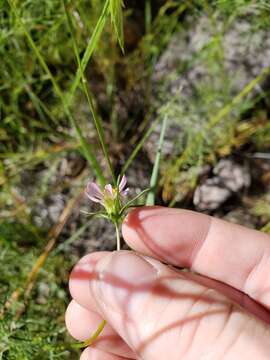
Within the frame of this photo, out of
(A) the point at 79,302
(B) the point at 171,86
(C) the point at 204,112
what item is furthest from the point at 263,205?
(A) the point at 79,302

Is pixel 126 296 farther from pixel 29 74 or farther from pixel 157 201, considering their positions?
pixel 29 74

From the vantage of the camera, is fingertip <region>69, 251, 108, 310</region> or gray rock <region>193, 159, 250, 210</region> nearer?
fingertip <region>69, 251, 108, 310</region>

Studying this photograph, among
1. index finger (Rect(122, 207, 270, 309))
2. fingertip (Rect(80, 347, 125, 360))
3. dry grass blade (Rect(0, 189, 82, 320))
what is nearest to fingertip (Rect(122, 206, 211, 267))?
index finger (Rect(122, 207, 270, 309))

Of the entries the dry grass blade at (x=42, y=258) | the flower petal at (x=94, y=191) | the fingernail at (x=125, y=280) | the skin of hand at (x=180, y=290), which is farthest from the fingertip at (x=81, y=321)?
the flower petal at (x=94, y=191)

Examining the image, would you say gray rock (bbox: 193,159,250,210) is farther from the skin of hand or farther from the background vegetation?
the skin of hand

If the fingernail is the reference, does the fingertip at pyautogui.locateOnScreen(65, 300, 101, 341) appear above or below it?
below

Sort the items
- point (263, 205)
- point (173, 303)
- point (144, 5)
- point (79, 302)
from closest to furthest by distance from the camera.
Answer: point (173, 303)
point (79, 302)
point (263, 205)
point (144, 5)

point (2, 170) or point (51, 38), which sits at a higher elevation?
point (51, 38)

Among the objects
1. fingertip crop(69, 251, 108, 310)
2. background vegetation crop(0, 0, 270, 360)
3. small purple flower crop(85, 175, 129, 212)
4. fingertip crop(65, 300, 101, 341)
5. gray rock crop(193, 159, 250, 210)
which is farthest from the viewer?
gray rock crop(193, 159, 250, 210)
